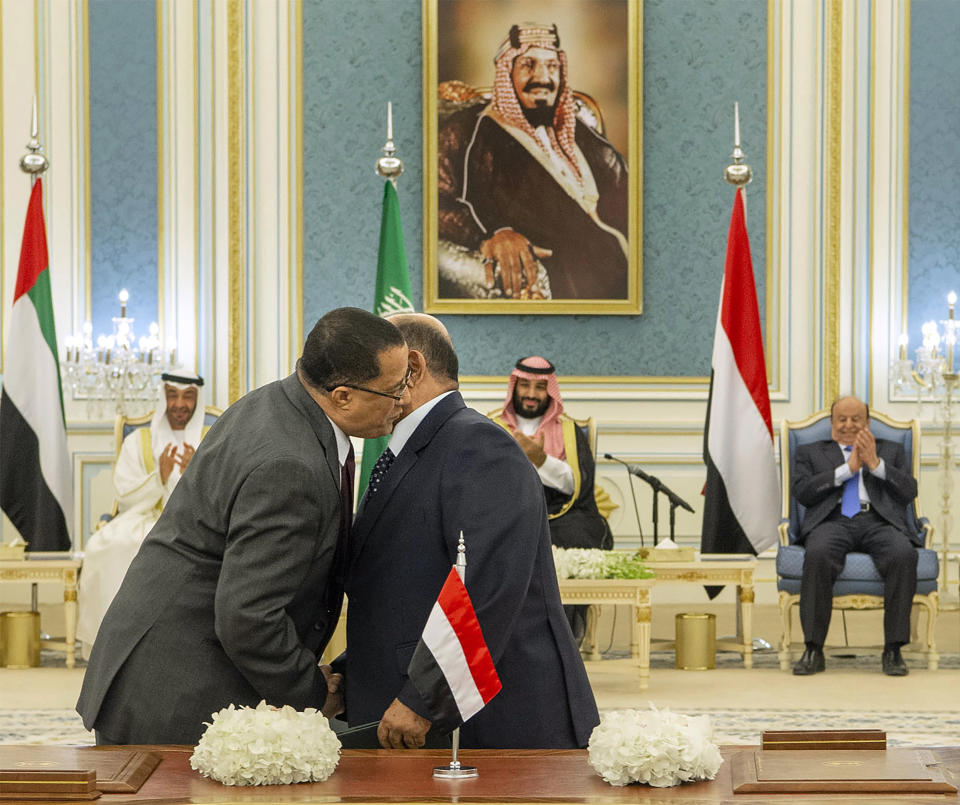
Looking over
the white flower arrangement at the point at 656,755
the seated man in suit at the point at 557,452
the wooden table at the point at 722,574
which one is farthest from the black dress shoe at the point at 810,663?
the white flower arrangement at the point at 656,755

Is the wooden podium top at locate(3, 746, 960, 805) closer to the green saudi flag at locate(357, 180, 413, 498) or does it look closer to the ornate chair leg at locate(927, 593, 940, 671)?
the ornate chair leg at locate(927, 593, 940, 671)

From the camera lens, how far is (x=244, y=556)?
2.41 metres

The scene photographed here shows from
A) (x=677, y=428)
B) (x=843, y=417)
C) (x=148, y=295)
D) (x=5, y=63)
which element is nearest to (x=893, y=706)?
(x=843, y=417)

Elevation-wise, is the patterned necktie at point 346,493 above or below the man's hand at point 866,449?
above

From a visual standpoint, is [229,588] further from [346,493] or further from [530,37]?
[530,37]

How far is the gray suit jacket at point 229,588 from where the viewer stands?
241 centimetres

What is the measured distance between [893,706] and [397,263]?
3459 mm

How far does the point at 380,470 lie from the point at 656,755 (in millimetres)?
953

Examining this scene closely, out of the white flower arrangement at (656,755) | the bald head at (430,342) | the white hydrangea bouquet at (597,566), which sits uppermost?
the bald head at (430,342)

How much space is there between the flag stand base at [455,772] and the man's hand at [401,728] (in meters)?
0.28

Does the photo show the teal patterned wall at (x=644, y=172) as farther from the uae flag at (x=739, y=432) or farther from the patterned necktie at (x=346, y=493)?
the patterned necktie at (x=346, y=493)

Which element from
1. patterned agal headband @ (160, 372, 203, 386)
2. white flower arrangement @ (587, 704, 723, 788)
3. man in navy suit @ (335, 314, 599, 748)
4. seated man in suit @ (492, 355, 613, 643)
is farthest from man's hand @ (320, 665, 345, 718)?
patterned agal headband @ (160, 372, 203, 386)

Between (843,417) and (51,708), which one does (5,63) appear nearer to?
(51,708)

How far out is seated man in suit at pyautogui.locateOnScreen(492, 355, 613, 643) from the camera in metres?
7.68
